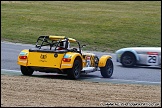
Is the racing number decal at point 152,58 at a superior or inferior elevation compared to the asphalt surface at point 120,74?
superior

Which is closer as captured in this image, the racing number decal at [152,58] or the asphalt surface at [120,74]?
the asphalt surface at [120,74]

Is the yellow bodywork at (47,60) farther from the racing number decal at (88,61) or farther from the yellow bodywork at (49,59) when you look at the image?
the racing number decal at (88,61)

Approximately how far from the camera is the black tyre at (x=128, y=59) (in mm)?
21469

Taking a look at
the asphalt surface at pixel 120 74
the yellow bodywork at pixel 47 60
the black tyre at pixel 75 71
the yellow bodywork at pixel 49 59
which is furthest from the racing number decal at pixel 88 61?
the yellow bodywork at pixel 47 60

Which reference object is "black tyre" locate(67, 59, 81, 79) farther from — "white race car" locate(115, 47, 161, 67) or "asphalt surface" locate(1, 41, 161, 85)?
"white race car" locate(115, 47, 161, 67)

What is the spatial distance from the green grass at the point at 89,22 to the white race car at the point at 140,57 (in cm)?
734

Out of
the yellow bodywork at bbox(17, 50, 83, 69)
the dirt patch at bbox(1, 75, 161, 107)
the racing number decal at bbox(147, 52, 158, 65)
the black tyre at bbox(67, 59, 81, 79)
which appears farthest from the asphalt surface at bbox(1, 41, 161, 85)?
the dirt patch at bbox(1, 75, 161, 107)

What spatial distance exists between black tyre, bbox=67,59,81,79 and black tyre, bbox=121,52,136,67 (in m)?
4.68

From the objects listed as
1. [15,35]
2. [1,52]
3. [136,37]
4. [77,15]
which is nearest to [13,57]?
[1,52]

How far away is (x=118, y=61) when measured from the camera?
72.1ft

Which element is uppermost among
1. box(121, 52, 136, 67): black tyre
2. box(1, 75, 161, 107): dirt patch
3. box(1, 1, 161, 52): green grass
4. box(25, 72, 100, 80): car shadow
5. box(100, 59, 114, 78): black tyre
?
box(1, 1, 161, 52): green grass

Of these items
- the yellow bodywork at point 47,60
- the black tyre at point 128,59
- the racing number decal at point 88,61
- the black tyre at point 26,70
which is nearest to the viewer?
the yellow bodywork at point 47,60

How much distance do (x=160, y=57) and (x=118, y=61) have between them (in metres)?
1.93

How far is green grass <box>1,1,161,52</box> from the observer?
109 ft
